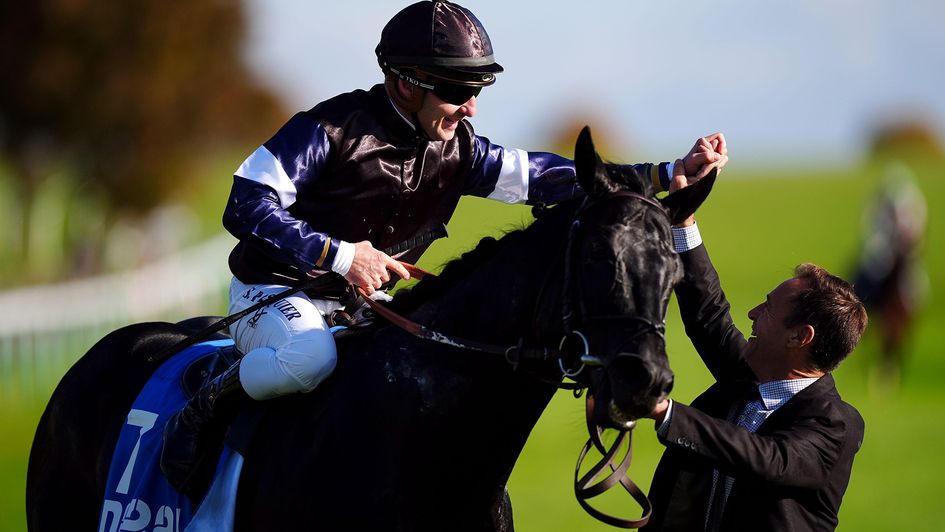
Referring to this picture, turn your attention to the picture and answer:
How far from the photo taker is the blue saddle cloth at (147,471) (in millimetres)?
4258

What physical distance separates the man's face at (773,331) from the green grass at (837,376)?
65 cm

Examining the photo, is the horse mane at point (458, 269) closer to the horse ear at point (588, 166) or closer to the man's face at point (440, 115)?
the horse ear at point (588, 166)

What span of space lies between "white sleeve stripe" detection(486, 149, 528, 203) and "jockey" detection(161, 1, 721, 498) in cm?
20

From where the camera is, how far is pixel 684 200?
3.59 m

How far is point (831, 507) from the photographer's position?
3.97m

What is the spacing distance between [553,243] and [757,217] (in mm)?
38238

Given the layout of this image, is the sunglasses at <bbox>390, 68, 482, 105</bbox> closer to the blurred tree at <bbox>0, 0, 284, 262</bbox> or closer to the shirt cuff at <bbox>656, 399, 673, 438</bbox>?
the shirt cuff at <bbox>656, 399, 673, 438</bbox>

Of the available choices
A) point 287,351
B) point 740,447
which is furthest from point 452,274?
point 740,447

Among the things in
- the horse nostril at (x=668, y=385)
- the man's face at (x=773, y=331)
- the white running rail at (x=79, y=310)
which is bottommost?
the white running rail at (x=79, y=310)

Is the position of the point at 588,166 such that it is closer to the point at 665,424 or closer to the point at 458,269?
the point at 458,269

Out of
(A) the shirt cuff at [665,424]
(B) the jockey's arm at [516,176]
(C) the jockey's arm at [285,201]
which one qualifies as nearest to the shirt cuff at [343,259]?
(C) the jockey's arm at [285,201]

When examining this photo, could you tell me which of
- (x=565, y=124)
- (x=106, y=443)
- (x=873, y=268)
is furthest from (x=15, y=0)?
(x=565, y=124)

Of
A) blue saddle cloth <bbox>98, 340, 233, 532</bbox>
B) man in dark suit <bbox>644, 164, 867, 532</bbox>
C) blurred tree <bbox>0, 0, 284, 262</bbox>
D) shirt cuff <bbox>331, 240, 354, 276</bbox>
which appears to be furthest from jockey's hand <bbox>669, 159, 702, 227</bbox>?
blurred tree <bbox>0, 0, 284, 262</bbox>

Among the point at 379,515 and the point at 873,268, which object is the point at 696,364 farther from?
the point at 379,515
